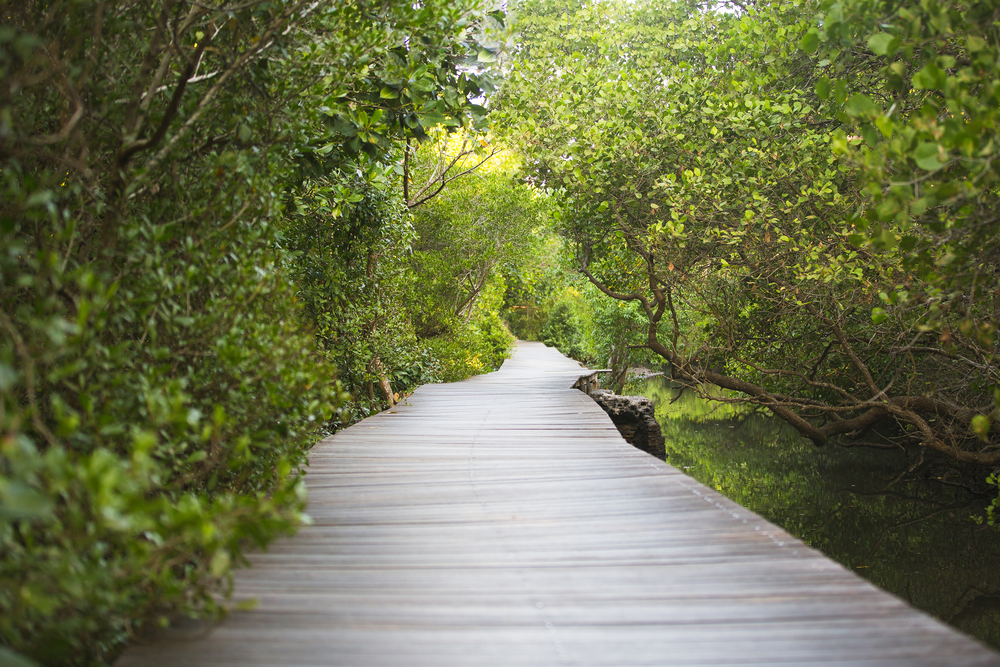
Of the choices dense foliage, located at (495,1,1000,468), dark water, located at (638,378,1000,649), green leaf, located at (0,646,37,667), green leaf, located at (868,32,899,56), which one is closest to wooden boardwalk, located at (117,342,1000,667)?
green leaf, located at (0,646,37,667)

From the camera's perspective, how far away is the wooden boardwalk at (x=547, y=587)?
1776 millimetres

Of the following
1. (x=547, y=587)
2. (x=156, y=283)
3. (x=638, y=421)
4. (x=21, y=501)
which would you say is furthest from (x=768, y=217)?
(x=21, y=501)

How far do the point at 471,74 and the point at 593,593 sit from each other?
339 centimetres

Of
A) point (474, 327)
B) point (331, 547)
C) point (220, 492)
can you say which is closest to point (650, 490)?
point (331, 547)

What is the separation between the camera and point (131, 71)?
9.27ft

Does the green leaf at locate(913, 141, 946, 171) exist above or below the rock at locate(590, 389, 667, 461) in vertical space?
above

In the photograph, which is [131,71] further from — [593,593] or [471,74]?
[593,593]

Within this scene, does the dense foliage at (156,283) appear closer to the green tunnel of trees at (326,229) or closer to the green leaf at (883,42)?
the green tunnel of trees at (326,229)

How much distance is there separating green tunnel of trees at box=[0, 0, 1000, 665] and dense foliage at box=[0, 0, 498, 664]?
0.05 ft

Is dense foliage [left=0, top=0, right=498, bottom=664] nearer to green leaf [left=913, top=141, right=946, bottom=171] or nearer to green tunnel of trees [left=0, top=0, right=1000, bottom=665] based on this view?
green tunnel of trees [left=0, top=0, right=1000, bottom=665]

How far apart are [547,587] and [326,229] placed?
13.9 feet

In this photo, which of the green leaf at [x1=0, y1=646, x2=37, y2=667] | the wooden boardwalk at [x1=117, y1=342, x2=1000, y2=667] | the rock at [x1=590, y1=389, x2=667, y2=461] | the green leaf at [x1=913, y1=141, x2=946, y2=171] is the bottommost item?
the rock at [x1=590, y1=389, x2=667, y2=461]

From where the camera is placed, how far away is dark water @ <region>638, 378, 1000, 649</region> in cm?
551

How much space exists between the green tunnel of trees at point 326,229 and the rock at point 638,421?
0.79 m
